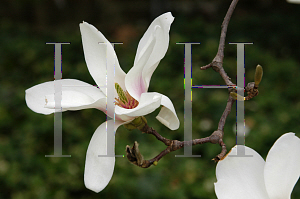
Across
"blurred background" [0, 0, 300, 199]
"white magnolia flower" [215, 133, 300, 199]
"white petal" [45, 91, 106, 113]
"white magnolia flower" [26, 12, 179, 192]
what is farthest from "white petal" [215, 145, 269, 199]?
"blurred background" [0, 0, 300, 199]

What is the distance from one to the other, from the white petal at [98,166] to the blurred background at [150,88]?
103 centimetres

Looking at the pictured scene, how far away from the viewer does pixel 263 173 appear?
49cm

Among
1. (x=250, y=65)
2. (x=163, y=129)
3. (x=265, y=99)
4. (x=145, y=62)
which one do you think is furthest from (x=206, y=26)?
(x=145, y=62)

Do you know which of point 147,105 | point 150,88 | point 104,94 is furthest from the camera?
point 150,88

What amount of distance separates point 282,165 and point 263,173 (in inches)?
1.2

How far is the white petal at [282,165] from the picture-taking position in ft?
1.53

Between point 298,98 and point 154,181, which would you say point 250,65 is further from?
point 154,181

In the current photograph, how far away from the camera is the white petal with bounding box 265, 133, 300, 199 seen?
0.47m

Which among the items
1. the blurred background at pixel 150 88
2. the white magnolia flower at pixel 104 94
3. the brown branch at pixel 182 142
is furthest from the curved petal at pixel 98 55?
the blurred background at pixel 150 88

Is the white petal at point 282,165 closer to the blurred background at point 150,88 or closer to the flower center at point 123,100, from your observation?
the flower center at point 123,100

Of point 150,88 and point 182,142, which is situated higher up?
point 150,88

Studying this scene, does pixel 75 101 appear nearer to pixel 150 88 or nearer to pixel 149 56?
pixel 149 56

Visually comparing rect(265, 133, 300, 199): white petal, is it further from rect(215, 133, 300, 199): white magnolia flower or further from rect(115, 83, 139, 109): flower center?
rect(115, 83, 139, 109): flower center

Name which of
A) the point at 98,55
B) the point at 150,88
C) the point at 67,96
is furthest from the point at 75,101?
the point at 150,88
